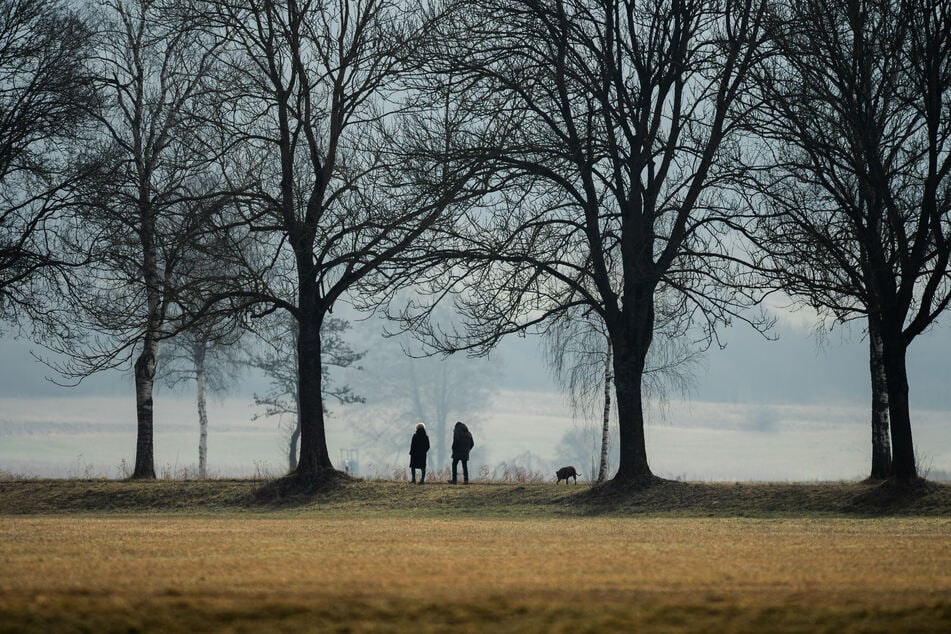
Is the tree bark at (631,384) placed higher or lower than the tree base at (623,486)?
higher

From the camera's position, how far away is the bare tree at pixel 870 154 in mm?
20047

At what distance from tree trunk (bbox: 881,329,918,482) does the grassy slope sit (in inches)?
17.0

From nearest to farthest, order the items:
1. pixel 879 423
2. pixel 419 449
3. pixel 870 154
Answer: pixel 870 154 < pixel 879 423 < pixel 419 449

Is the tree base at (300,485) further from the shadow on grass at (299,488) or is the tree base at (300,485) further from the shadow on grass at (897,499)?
the shadow on grass at (897,499)

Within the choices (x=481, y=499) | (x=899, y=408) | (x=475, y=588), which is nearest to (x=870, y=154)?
(x=899, y=408)

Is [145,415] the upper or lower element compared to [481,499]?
upper

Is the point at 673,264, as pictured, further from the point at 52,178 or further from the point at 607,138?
the point at 52,178

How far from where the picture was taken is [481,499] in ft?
77.8

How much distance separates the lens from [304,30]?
26.7 m

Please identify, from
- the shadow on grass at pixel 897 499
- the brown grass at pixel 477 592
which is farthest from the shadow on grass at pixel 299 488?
the brown grass at pixel 477 592

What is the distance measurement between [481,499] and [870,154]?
10.1 meters

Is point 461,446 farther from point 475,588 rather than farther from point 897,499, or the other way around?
point 475,588

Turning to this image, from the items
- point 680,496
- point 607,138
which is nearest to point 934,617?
point 680,496

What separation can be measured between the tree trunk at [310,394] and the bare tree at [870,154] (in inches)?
408
